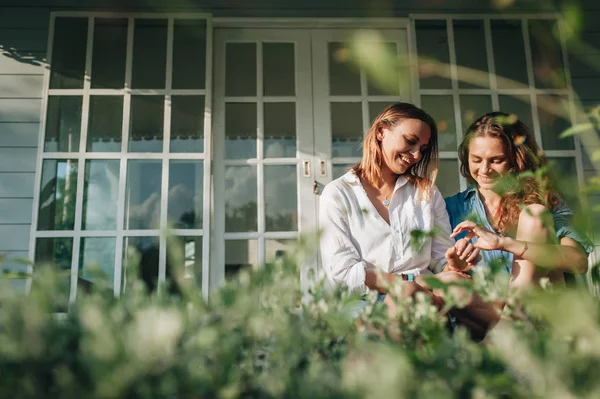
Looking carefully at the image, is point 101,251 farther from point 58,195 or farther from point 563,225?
point 563,225

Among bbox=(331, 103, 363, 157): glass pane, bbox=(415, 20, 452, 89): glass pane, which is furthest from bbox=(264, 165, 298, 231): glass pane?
bbox=(415, 20, 452, 89): glass pane

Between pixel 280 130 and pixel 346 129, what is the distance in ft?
Answer: 1.38

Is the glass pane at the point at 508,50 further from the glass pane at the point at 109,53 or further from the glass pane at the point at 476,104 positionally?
→ the glass pane at the point at 109,53

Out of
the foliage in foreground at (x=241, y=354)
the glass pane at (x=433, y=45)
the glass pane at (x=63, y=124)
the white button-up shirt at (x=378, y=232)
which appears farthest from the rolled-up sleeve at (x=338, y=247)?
the glass pane at (x=63, y=124)

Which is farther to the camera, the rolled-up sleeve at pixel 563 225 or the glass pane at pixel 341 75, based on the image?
the glass pane at pixel 341 75

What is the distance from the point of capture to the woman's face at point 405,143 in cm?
214

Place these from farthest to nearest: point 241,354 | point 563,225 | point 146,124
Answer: point 146,124, point 563,225, point 241,354

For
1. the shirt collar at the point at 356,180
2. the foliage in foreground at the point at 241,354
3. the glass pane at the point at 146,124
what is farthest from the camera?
the glass pane at the point at 146,124

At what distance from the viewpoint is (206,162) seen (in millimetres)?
3480

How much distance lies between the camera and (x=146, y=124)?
3541 millimetres

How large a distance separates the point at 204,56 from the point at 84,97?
2.51 feet

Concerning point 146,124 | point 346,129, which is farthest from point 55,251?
point 346,129

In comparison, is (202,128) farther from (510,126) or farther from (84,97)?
(510,126)

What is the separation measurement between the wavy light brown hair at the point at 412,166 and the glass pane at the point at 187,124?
152 cm
